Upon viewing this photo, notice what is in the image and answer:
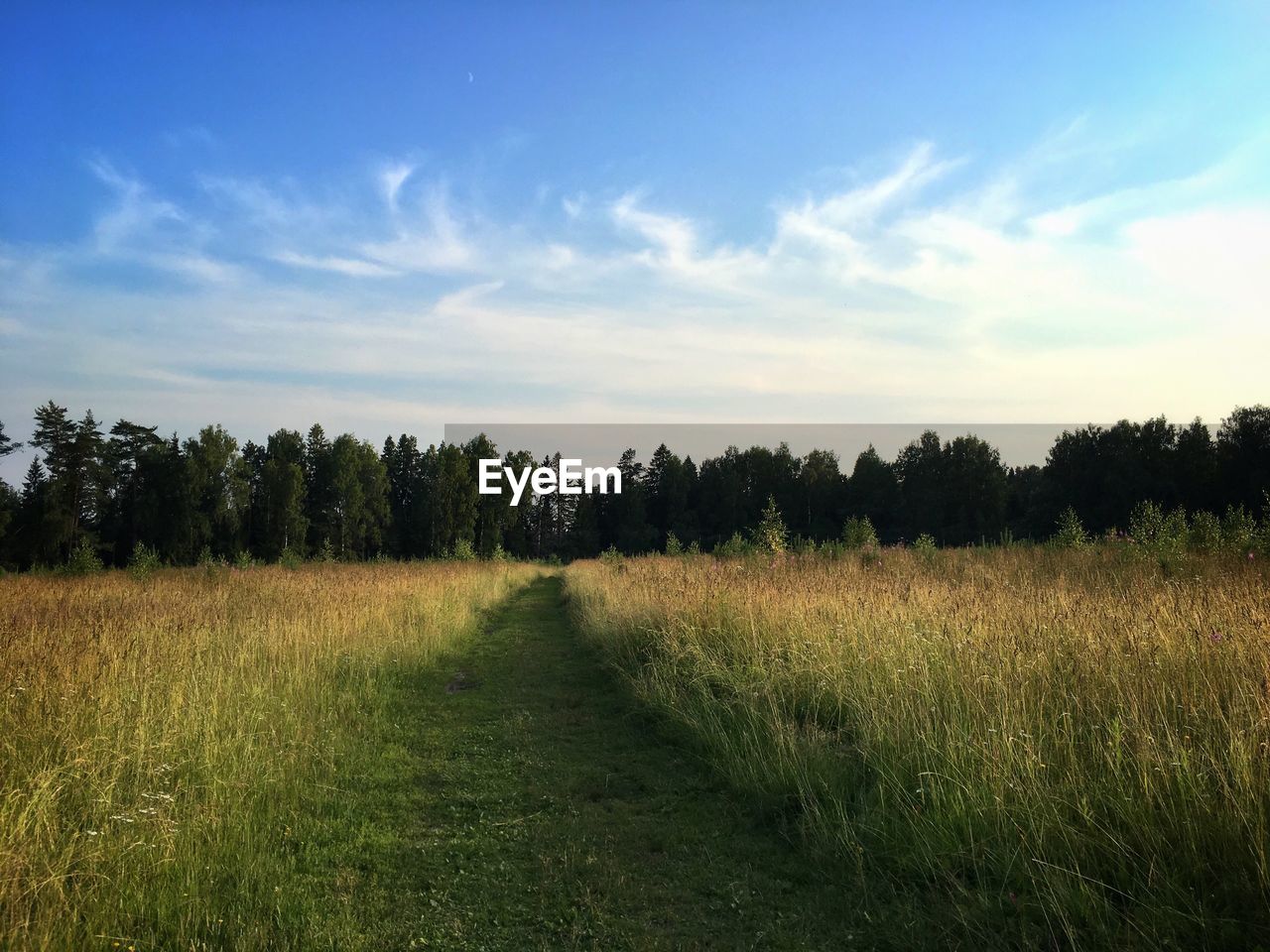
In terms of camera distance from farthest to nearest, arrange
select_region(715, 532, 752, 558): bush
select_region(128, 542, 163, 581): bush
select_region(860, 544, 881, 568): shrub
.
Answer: select_region(715, 532, 752, 558): bush
select_region(128, 542, 163, 581): bush
select_region(860, 544, 881, 568): shrub

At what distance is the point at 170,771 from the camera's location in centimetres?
429

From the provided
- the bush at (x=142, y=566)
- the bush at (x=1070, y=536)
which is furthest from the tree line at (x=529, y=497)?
the bush at (x=1070, y=536)

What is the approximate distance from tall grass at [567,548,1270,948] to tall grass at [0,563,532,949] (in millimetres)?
3053

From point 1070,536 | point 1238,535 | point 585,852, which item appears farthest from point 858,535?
point 585,852

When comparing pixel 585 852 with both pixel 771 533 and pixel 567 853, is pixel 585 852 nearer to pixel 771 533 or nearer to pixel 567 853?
pixel 567 853

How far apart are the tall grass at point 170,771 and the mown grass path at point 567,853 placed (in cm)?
38

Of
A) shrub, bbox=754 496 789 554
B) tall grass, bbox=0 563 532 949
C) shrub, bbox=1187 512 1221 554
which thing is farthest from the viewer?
shrub, bbox=754 496 789 554

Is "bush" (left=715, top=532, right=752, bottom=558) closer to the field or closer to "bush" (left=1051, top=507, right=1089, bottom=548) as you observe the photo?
"bush" (left=1051, top=507, right=1089, bottom=548)

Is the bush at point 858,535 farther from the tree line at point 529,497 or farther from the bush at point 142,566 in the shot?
the bush at point 142,566

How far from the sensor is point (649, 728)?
652 cm

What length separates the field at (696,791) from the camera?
2.94 meters

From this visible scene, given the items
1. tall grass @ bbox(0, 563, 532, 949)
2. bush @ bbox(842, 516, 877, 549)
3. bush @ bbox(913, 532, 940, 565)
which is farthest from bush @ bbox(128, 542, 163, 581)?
bush @ bbox(913, 532, 940, 565)

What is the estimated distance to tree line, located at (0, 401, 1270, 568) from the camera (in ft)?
146

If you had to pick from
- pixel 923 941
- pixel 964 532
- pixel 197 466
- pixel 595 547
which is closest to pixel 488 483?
pixel 595 547
